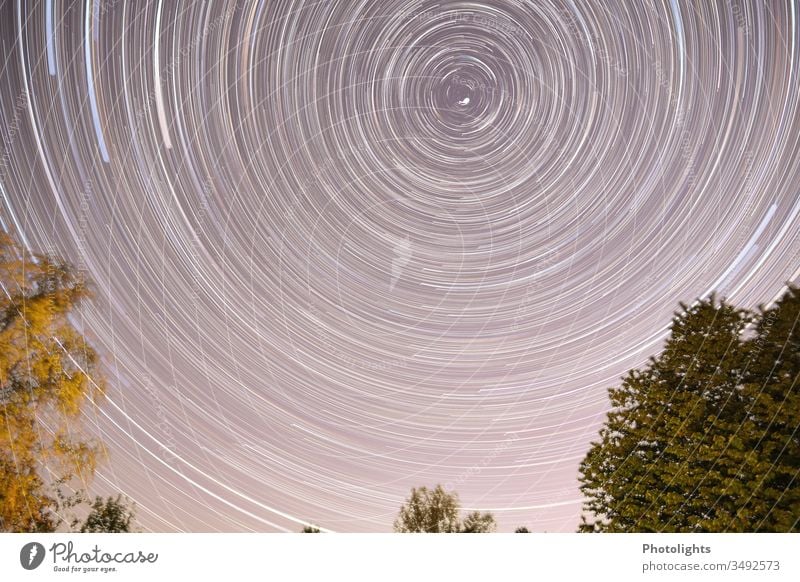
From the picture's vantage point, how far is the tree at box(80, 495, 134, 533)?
39.7 feet

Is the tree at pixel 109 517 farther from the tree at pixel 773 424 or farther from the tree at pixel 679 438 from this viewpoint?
the tree at pixel 773 424

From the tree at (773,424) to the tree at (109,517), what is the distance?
1165 centimetres

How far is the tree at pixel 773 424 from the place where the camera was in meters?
12.3

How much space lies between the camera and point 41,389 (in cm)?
1206

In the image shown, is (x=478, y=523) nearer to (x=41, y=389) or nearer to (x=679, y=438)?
(x=679, y=438)

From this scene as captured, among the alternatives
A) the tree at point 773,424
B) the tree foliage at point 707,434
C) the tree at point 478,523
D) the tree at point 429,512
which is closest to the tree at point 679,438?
the tree foliage at point 707,434

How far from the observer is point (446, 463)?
13.5 metres

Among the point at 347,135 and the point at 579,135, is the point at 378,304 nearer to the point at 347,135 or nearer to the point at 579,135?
the point at 347,135

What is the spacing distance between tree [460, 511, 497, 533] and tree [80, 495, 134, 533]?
648cm

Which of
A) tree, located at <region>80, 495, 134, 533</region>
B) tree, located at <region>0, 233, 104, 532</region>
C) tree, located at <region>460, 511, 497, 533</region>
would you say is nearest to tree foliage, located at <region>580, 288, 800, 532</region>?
tree, located at <region>460, 511, 497, 533</region>

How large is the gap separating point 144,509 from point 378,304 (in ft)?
20.7

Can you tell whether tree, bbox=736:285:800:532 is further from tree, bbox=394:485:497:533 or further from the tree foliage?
tree, bbox=394:485:497:533

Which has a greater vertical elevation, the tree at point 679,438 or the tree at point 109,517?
the tree at point 679,438

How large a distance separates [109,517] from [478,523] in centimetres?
714
